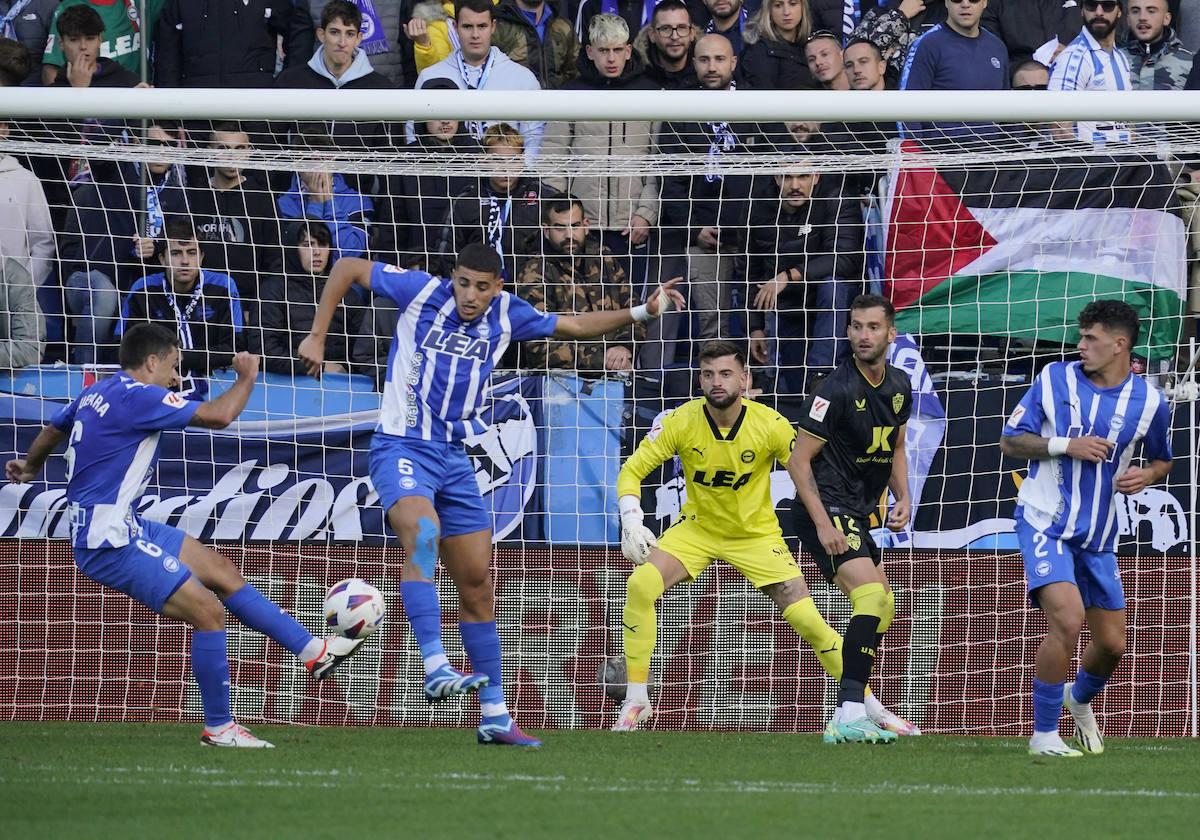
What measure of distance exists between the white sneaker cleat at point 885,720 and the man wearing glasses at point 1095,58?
18.0ft

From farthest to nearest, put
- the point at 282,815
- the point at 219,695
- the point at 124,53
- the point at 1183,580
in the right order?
the point at 124,53
the point at 1183,580
the point at 219,695
the point at 282,815

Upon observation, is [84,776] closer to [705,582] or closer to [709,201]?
[705,582]

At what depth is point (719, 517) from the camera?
971cm

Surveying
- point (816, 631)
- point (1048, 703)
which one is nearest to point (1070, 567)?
point (1048, 703)

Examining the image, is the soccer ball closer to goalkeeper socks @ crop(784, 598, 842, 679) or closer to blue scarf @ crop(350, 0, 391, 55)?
goalkeeper socks @ crop(784, 598, 842, 679)

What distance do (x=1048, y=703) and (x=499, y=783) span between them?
10.2 feet

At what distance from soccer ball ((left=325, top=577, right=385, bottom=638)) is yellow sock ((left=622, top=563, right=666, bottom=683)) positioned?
1996 millimetres

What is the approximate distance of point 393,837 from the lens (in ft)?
17.0

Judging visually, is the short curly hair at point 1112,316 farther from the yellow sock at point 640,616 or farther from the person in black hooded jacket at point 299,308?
the person in black hooded jacket at point 299,308

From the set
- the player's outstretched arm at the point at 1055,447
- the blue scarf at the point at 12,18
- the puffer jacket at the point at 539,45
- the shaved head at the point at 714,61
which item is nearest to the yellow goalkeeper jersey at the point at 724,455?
the player's outstretched arm at the point at 1055,447

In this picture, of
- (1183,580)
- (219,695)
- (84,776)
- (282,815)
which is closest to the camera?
(282,815)

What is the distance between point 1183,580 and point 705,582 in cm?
297

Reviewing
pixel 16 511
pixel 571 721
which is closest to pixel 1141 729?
pixel 571 721

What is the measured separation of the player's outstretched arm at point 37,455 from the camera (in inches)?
330
